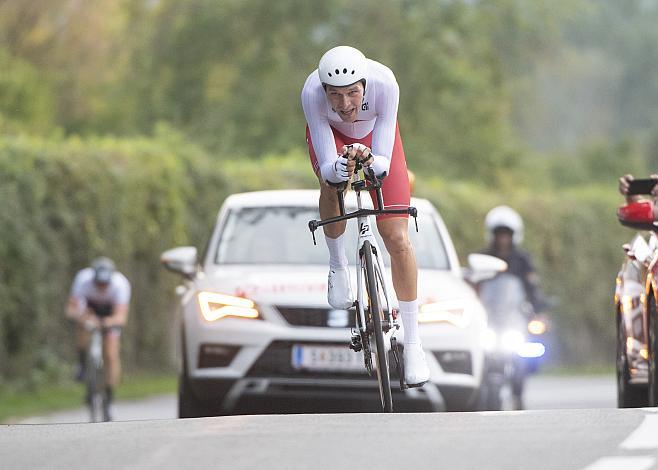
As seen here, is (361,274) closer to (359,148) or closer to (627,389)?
(359,148)

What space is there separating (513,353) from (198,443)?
30.5 ft

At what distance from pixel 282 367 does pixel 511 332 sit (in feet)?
14.2

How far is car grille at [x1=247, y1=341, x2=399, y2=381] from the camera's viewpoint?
12172 millimetres

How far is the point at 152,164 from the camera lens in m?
25.0

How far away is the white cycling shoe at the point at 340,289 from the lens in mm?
10266

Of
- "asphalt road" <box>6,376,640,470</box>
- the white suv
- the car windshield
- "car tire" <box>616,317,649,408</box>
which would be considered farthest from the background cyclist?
"asphalt road" <box>6,376,640,470</box>

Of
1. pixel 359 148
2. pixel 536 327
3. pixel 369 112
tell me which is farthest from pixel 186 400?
pixel 536 327

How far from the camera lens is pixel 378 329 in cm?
991

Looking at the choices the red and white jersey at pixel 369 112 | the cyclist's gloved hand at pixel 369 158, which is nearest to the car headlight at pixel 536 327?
the red and white jersey at pixel 369 112

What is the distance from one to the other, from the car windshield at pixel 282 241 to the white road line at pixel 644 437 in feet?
18.0

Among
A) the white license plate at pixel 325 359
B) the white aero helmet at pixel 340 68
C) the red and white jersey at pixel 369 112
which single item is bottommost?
the white license plate at pixel 325 359

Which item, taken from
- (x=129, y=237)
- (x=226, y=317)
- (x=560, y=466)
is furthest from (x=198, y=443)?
(x=129, y=237)

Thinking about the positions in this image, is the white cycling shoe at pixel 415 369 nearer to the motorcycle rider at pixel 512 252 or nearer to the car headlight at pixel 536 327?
the car headlight at pixel 536 327

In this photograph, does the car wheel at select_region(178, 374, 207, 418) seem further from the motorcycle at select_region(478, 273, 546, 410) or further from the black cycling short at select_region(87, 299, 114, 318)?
the black cycling short at select_region(87, 299, 114, 318)
